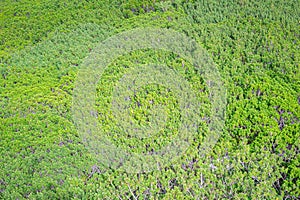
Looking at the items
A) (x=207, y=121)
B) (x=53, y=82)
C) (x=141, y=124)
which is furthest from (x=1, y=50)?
(x=207, y=121)

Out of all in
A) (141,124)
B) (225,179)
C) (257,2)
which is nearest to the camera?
(225,179)

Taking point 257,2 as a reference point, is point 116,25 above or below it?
below

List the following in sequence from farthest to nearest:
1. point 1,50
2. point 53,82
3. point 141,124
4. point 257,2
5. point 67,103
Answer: point 257,2 → point 1,50 → point 53,82 → point 67,103 → point 141,124

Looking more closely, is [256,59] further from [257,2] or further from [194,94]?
[257,2]

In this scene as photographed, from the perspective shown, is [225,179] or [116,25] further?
[116,25]

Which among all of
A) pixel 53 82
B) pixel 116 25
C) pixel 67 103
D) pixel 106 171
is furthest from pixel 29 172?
pixel 116 25

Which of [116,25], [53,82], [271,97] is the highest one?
[271,97]
